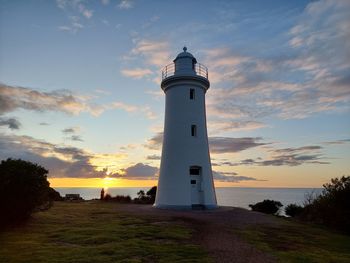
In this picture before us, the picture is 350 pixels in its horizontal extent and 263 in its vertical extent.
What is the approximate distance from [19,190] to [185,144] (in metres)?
11.1

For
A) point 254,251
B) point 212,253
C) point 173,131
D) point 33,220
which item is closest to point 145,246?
point 212,253

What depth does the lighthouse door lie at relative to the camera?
2109 centimetres

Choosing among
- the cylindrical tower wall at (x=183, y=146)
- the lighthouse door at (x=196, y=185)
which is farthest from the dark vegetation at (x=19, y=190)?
the lighthouse door at (x=196, y=185)

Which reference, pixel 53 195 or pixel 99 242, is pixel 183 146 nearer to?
pixel 53 195

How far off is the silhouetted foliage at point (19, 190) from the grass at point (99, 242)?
0.80m

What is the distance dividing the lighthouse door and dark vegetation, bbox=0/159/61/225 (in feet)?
33.1

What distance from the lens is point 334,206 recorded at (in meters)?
16.9

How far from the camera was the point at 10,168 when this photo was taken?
1329cm

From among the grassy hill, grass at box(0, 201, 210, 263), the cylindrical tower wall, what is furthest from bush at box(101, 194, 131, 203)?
grass at box(0, 201, 210, 263)

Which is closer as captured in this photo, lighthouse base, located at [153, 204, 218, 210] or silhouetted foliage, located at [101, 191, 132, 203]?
lighthouse base, located at [153, 204, 218, 210]

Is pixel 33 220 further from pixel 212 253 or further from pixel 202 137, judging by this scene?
pixel 202 137

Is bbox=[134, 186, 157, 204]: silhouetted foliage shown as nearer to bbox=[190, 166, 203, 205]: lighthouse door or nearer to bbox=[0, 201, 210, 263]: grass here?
bbox=[190, 166, 203, 205]: lighthouse door

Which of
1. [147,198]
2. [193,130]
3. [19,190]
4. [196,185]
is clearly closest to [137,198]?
[147,198]

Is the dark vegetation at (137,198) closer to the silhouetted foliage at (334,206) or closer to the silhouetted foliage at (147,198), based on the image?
the silhouetted foliage at (147,198)
